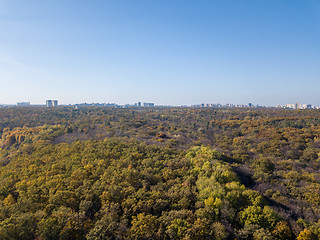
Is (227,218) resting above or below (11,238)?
above

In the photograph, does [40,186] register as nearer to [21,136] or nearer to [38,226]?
[38,226]

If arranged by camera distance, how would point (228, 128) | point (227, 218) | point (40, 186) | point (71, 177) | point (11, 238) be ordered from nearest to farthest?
point (11, 238)
point (227, 218)
point (40, 186)
point (71, 177)
point (228, 128)

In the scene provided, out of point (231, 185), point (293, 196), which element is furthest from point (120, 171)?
point (293, 196)

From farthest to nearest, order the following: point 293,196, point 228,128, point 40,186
Answer: 1. point 228,128
2. point 40,186
3. point 293,196

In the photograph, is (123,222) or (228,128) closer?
(123,222)

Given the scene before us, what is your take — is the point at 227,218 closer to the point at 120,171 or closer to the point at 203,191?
the point at 203,191

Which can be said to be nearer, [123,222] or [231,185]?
[123,222]

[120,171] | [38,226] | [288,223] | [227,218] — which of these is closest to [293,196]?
[288,223]

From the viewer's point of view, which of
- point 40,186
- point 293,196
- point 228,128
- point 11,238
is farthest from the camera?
point 228,128

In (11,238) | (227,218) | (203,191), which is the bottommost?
(11,238)
